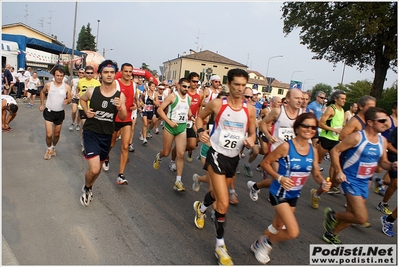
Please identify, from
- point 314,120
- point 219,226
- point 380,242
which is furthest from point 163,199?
point 380,242

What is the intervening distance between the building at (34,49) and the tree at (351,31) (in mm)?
20274

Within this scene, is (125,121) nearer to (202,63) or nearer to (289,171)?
(289,171)

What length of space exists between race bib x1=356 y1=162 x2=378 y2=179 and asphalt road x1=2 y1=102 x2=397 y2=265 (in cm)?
106

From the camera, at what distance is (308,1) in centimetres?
2370

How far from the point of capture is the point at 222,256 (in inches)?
129

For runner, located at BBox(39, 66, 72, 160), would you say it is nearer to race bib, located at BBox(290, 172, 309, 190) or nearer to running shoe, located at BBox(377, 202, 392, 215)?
race bib, located at BBox(290, 172, 309, 190)

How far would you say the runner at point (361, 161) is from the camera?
365 centimetres

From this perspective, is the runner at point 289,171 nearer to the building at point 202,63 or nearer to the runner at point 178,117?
the runner at point 178,117

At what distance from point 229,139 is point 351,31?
22.8 meters

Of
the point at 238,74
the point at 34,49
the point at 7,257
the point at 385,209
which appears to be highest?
the point at 34,49

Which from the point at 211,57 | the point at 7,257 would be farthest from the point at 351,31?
the point at 211,57

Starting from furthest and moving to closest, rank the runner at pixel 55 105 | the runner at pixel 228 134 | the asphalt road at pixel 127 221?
1. the runner at pixel 55 105
2. the runner at pixel 228 134
3. the asphalt road at pixel 127 221

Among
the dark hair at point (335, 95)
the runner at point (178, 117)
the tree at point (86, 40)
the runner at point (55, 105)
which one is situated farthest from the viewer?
the tree at point (86, 40)

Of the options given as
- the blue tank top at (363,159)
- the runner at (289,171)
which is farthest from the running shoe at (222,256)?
the blue tank top at (363,159)
